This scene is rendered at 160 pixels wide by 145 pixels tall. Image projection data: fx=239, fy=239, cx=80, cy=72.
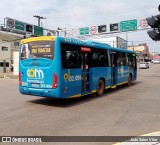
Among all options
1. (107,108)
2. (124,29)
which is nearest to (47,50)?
(107,108)

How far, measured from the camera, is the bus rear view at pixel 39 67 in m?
9.41

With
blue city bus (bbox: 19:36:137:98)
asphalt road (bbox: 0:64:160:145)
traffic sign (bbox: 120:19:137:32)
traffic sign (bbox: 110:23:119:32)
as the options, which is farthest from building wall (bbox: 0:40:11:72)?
asphalt road (bbox: 0:64:160:145)

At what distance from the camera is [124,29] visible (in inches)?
1323

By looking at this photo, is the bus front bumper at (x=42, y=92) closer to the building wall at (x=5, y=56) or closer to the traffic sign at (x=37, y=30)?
the traffic sign at (x=37, y=30)

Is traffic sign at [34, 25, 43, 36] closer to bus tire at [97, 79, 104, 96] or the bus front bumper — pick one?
bus tire at [97, 79, 104, 96]

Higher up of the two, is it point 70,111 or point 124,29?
point 124,29

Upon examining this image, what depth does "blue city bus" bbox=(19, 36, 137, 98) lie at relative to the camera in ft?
30.8

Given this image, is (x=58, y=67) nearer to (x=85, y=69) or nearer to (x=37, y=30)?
(x=85, y=69)

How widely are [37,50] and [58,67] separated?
1.30m

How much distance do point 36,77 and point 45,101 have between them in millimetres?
1524

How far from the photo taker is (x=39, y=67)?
976 centimetres

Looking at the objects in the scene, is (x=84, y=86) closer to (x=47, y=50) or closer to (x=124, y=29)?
(x=47, y=50)

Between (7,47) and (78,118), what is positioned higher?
(7,47)

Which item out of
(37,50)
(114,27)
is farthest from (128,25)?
(37,50)
